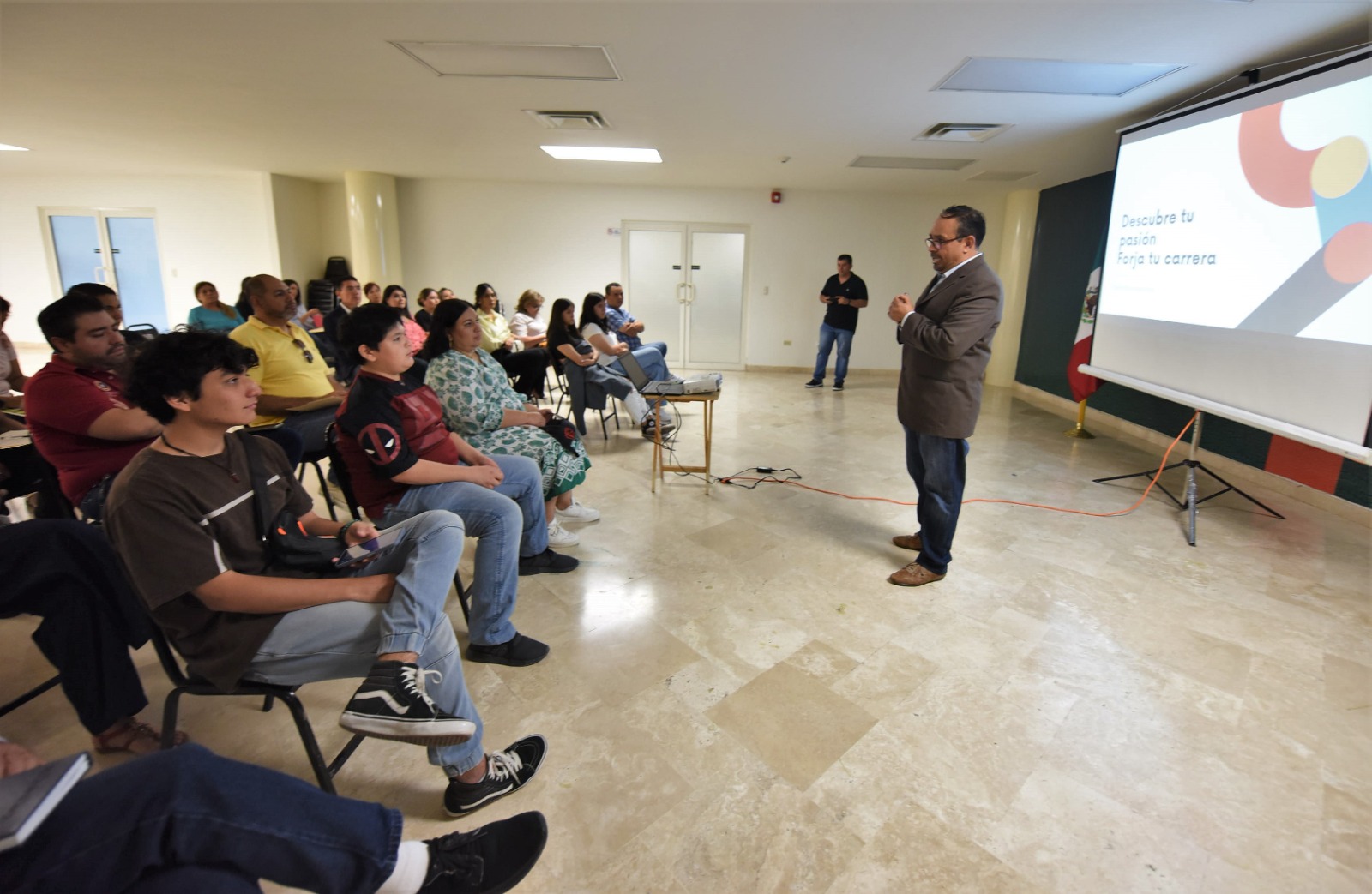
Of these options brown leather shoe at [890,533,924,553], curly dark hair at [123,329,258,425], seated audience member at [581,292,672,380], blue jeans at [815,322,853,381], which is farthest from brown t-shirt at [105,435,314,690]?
blue jeans at [815,322,853,381]

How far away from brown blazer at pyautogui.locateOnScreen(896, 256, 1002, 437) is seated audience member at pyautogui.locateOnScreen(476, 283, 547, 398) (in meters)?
3.09

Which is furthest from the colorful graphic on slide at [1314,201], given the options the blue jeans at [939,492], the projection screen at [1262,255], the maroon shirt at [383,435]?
the maroon shirt at [383,435]

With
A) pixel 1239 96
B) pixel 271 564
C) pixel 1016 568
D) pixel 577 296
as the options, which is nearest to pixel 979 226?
pixel 1016 568

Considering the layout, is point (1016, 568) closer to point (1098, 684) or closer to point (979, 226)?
point (1098, 684)

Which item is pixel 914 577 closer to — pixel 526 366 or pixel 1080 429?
pixel 526 366

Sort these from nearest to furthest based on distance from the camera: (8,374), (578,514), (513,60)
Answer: (578,514), (8,374), (513,60)

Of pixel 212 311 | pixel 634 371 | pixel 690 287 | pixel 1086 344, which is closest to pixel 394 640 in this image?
pixel 634 371

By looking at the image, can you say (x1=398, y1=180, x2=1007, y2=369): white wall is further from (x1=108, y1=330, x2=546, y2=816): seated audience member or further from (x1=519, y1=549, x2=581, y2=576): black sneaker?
(x1=108, y1=330, x2=546, y2=816): seated audience member

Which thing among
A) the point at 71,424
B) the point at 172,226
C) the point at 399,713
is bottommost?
the point at 399,713

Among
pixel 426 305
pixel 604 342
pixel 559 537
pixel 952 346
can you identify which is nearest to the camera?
pixel 952 346

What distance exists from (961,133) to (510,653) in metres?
5.26

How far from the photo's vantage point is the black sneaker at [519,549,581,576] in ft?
9.27

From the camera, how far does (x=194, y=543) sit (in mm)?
1256

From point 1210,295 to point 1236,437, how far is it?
1854 millimetres
